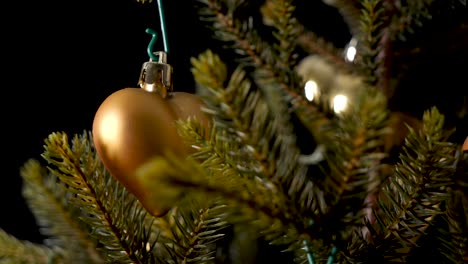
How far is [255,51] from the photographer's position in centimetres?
42

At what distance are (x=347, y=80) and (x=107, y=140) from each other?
0.30 metres

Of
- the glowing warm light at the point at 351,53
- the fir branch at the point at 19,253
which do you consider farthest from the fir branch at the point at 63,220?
the glowing warm light at the point at 351,53

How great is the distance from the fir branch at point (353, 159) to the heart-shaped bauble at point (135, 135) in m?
0.16

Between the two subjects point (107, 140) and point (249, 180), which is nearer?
point (249, 180)

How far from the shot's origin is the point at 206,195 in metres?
0.25

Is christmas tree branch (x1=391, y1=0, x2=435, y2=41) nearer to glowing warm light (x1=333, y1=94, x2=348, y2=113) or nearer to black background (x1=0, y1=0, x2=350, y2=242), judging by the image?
glowing warm light (x1=333, y1=94, x2=348, y2=113)

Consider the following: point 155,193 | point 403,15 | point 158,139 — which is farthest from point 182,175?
point 403,15

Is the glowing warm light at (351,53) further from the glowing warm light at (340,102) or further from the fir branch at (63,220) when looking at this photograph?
the fir branch at (63,220)

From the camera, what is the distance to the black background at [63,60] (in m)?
0.84

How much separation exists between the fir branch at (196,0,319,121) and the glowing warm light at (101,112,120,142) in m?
0.12

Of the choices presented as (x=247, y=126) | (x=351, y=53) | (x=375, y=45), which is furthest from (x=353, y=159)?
(x=351, y=53)

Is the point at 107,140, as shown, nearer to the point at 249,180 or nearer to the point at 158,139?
the point at 158,139

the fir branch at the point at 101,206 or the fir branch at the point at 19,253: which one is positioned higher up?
the fir branch at the point at 101,206

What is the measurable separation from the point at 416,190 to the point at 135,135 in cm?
22
